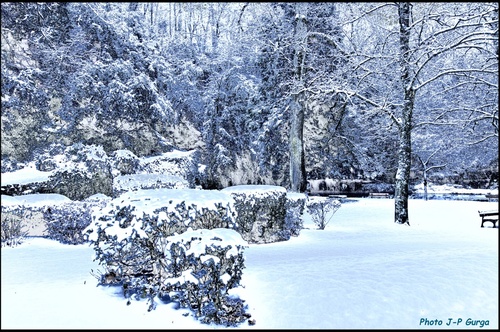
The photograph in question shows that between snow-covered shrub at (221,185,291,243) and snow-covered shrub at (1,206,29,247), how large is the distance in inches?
211

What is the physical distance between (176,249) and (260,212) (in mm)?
4332

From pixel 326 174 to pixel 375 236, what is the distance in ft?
48.0

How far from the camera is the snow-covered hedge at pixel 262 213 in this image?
8469 millimetres

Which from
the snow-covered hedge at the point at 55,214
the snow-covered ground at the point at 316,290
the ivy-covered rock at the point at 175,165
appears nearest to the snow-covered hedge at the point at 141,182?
the snow-covered hedge at the point at 55,214

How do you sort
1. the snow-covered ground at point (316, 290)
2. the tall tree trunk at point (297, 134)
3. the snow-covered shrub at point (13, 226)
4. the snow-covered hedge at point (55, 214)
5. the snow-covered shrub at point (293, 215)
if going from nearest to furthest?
1. the snow-covered ground at point (316, 290)
2. the snow-covered shrub at point (13, 226)
3. the snow-covered hedge at point (55, 214)
4. the snow-covered shrub at point (293, 215)
5. the tall tree trunk at point (297, 134)

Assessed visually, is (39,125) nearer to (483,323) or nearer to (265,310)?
(265,310)

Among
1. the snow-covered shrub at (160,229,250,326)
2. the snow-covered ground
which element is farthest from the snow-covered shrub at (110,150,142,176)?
the snow-covered shrub at (160,229,250,326)

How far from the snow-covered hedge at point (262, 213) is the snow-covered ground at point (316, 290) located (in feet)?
2.68

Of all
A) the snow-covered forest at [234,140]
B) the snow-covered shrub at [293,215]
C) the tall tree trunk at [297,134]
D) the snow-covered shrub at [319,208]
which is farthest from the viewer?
the tall tree trunk at [297,134]

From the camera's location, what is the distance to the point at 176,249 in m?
4.73

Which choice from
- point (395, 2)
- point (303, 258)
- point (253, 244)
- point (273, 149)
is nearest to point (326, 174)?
point (273, 149)

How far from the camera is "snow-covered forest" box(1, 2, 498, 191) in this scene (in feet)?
39.6

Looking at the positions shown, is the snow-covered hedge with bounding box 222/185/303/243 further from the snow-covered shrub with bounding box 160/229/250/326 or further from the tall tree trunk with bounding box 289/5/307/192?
the tall tree trunk with bounding box 289/5/307/192

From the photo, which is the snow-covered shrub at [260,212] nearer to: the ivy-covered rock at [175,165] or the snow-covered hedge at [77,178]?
the snow-covered hedge at [77,178]
